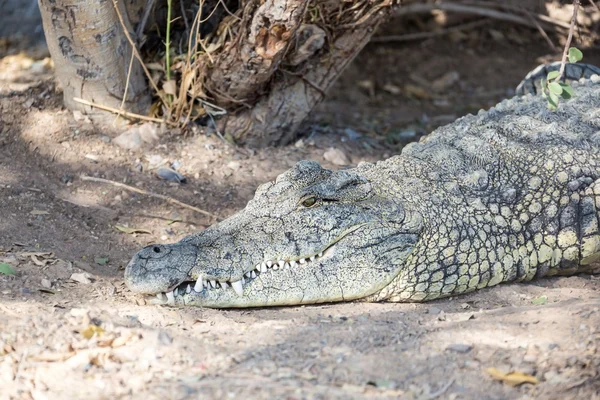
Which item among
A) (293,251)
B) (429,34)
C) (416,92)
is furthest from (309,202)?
(429,34)

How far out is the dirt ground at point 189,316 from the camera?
2.93 meters

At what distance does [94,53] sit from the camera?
16.6ft

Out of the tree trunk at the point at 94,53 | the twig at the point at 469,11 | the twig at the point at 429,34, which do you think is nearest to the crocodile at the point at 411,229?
the tree trunk at the point at 94,53

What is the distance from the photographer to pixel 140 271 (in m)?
3.67

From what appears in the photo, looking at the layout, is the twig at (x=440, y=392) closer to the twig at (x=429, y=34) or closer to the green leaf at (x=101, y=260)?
the green leaf at (x=101, y=260)

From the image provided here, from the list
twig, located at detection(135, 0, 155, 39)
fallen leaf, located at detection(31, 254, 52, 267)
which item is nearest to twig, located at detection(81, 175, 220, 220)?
fallen leaf, located at detection(31, 254, 52, 267)

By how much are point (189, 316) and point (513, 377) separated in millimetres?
1556

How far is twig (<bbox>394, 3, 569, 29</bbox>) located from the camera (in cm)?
785

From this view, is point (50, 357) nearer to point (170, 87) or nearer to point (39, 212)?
point (39, 212)

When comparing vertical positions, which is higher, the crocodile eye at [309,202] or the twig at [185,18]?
the twig at [185,18]

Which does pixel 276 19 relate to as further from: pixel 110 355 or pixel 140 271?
pixel 110 355

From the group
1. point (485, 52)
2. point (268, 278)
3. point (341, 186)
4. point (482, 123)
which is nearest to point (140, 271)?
point (268, 278)

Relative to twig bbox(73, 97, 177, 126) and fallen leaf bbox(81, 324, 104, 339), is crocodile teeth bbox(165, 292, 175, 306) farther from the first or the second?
twig bbox(73, 97, 177, 126)

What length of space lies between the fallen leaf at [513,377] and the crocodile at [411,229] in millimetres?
1112
